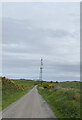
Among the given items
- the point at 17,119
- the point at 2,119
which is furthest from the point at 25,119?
the point at 2,119

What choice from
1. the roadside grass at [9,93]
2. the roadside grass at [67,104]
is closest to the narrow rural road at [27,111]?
the roadside grass at [67,104]

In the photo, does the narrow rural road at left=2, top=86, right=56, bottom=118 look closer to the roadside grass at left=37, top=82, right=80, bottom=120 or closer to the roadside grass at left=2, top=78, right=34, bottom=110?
the roadside grass at left=37, top=82, right=80, bottom=120

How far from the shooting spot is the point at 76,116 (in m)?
11.9

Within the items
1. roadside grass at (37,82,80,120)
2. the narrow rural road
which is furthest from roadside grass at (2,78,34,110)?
roadside grass at (37,82,80,120)

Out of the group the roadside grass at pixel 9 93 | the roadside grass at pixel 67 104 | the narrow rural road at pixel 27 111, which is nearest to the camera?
the narrow rural road at pixel 27 111

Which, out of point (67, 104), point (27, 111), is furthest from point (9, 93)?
point (67, 104)

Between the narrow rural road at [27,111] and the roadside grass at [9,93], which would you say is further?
the roadside grass at [9,93]

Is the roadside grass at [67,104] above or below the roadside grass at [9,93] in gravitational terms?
above

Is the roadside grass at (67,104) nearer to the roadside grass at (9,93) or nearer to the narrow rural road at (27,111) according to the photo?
the narrow rural road at (27,111)

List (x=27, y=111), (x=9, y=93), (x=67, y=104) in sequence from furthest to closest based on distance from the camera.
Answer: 1. (x=9, y=93)
2. (x=67, y=104)
3. (x=27, y=111)

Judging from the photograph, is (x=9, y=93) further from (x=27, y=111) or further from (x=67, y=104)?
(x=67, y=104)

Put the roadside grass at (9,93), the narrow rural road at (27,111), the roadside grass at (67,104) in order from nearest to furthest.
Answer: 1. the narrow rural road at (27,111)
2. the roadside grass at (67,104)
3. the roadside grass at (9,93)

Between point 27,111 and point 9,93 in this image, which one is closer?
point 27,111

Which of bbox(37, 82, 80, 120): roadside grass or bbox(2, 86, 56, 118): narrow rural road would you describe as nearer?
bbox(2, 86, 56, 118): narrow rural road
